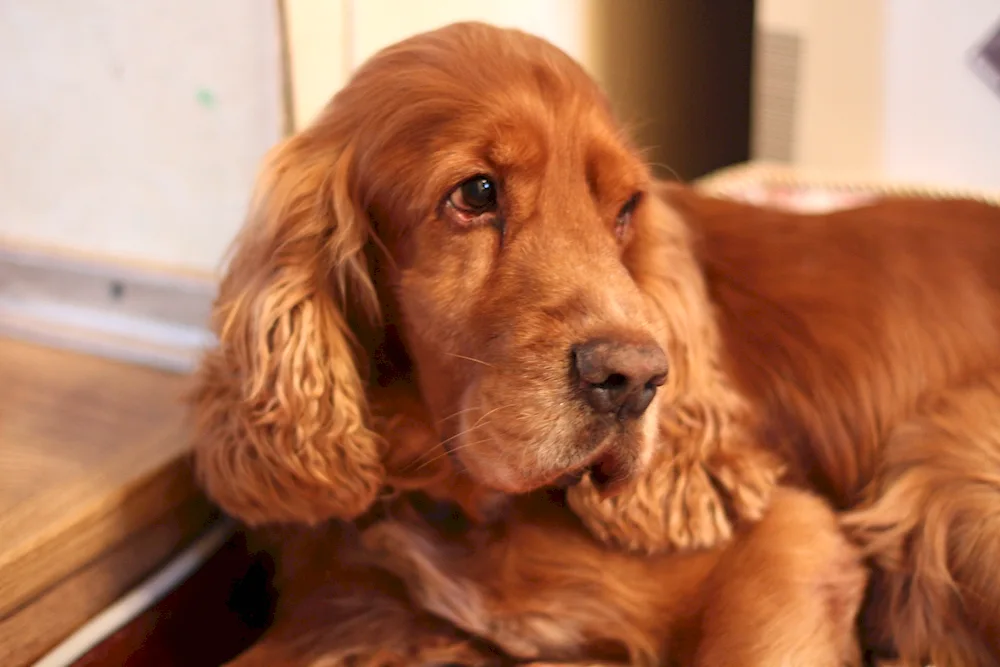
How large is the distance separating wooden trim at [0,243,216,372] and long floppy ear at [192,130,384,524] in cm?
54

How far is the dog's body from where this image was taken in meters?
→ 1.09

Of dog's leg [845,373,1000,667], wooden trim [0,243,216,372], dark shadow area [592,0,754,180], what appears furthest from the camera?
dark shadow area [592,0,754,180]

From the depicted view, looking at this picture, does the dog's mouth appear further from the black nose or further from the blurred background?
the blurred background

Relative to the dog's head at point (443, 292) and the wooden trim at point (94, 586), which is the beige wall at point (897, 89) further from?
the wooden trim at point (94, 586)

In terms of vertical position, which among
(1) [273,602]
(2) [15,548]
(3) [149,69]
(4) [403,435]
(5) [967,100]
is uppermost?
(3) [149,69]

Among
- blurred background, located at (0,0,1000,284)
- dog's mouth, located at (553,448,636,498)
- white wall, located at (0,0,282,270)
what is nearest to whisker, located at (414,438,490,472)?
dog's mouth, located at (553,448,636,498)

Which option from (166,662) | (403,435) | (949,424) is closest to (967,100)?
(949,424)

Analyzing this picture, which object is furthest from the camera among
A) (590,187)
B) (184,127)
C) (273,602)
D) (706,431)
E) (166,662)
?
(184,127)

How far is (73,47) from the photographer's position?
1668mm

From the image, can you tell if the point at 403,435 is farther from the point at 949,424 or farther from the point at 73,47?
the point at 73,47

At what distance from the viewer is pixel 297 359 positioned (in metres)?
1.17

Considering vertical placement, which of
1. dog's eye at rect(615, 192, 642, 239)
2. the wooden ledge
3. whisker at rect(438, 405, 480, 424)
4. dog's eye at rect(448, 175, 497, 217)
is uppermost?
dog's eye at rect(448, 175, 497, 217)

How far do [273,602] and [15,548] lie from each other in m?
0.48

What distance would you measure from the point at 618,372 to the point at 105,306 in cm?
128
